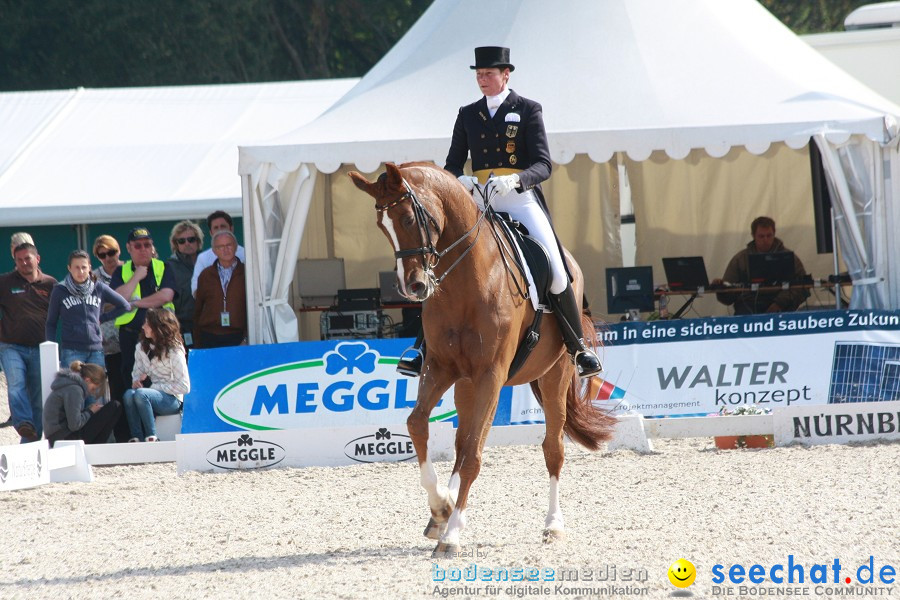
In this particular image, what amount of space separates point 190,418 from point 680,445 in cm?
398

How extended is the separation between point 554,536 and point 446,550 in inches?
24.9

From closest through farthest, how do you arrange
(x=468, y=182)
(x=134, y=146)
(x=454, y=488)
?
(x=454, y=488) → (x=468, y=182) → (x=134, y=146)

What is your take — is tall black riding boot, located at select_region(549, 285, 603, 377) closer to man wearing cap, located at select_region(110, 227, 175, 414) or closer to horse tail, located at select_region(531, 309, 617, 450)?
horse tail, located at select_region(531, 309, 617, 450)

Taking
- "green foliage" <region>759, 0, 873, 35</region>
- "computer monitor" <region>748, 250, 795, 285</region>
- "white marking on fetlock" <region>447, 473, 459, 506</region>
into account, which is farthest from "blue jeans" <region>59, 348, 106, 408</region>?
"green foliage" <region>759, 0, 873, 35</region>

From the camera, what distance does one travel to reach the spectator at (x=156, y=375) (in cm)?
972

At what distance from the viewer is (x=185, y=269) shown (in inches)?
449

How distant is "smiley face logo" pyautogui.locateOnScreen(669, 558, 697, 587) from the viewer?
4.83m

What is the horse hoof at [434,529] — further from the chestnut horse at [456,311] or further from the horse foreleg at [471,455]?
the horse foreleg at [471,455]

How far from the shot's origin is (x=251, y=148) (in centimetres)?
1091

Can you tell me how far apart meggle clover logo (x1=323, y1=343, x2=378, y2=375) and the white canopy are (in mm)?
6139

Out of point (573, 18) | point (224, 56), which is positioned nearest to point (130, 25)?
point (224, 56)

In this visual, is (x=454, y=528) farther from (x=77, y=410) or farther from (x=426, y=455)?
(x=77, y=410)

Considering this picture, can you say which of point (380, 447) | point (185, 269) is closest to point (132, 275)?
point (185, 269)

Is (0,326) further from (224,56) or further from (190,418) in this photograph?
(224,56)
